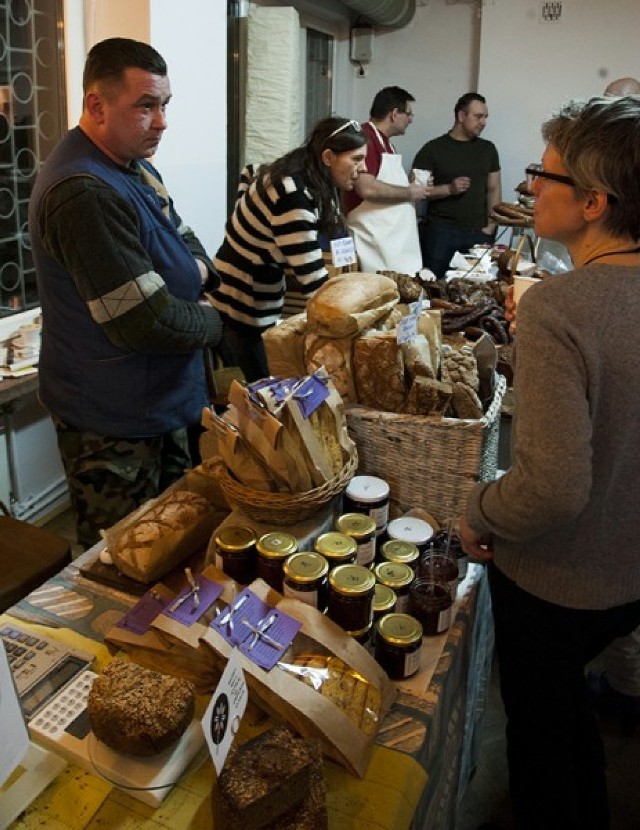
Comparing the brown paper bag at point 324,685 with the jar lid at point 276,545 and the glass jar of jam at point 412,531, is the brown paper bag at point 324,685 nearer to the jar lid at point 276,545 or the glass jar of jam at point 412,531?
the jar lid at point 276,545

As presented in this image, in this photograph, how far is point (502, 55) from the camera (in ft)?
20.5

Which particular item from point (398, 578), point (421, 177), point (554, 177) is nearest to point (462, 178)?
point (421, 177)

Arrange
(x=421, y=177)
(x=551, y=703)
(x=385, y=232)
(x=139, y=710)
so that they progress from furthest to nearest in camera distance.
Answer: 1. (x=421, y=177)
2. (x=385, y=232)
3. (x=551, y=703)
4. (x=139, y=710)

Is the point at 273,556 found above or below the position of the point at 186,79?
below

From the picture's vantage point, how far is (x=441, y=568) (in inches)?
53.6

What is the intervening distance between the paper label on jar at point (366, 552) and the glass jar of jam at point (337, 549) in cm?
5

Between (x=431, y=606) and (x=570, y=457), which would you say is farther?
(x=431, y=606)

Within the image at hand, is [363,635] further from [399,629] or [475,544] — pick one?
[475,544]

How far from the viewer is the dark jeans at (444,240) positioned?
5.73m

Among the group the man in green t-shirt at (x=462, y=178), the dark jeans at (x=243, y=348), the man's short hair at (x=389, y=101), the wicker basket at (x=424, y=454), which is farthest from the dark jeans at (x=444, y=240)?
the wicker basket at (x=424, y=454)

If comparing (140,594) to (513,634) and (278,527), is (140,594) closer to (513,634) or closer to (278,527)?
(278,527)

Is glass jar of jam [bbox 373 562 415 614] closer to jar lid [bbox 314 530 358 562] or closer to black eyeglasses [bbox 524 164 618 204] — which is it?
jar lid [bbox 314 530 358 562]

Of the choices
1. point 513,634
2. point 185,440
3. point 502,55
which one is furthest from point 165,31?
point 502,55

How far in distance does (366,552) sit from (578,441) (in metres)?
0.46
